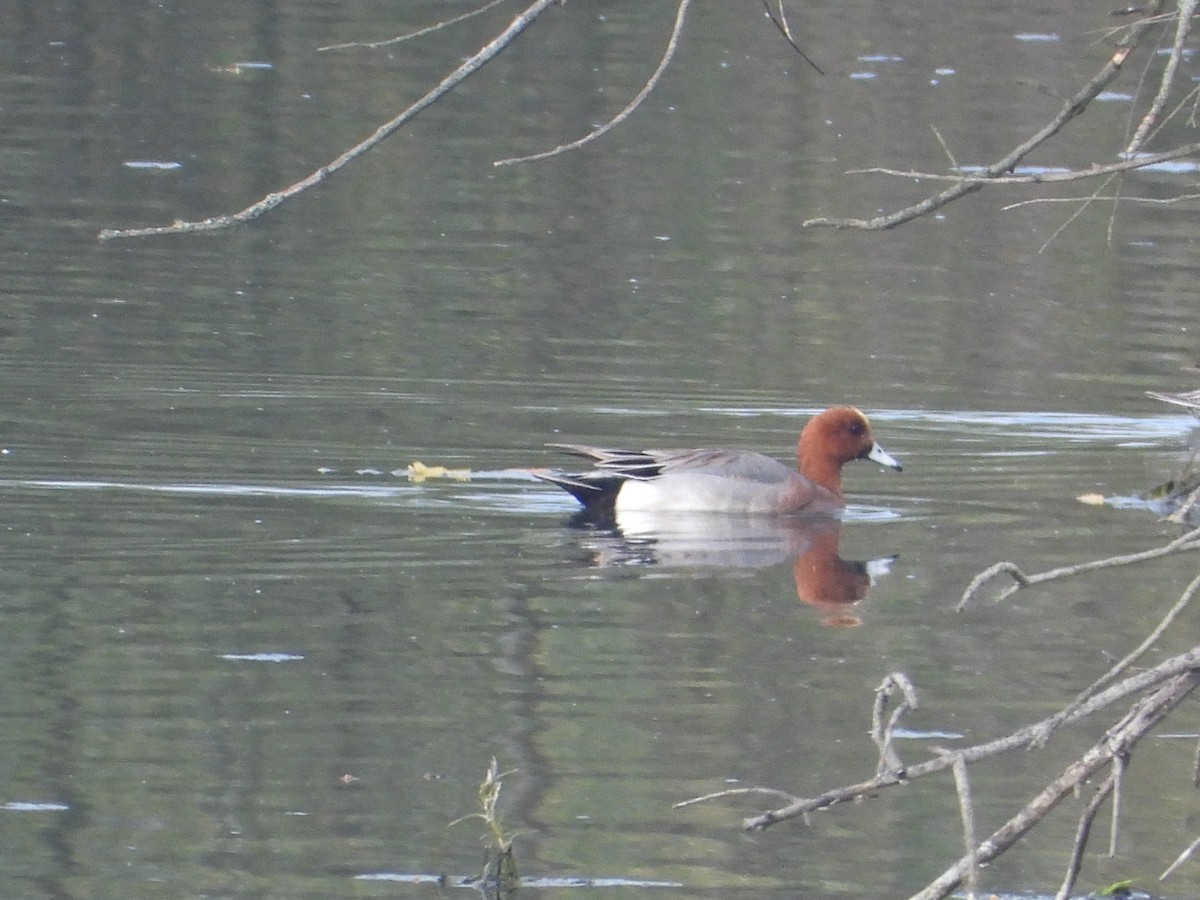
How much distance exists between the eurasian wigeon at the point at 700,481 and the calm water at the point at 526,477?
22 centimetres

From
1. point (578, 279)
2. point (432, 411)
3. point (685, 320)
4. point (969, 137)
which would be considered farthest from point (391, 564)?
point (969, 137)

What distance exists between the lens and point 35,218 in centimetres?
1623

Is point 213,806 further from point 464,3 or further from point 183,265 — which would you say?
point 464,3

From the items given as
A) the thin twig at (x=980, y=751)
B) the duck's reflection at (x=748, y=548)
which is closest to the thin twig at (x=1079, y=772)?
the thin twig at (x=980, y=751)

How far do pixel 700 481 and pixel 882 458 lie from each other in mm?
917

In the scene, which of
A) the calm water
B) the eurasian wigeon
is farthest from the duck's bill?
the calm water

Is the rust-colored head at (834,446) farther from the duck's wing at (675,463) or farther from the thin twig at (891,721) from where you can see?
the thin twig at (891,721)

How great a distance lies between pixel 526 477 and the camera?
10.8 metres

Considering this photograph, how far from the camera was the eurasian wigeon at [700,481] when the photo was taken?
415 inches

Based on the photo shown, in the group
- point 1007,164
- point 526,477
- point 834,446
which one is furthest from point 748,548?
point 1007,164

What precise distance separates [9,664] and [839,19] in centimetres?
2095

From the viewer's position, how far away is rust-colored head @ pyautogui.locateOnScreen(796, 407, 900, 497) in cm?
1097

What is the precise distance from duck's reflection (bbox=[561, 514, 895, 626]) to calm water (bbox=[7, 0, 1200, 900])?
0.06 meters

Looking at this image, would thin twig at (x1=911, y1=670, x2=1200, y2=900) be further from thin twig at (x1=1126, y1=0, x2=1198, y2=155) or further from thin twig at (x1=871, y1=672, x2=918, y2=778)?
thin twig at (x1=1126, y1=0, x2=1198, y2=155)
